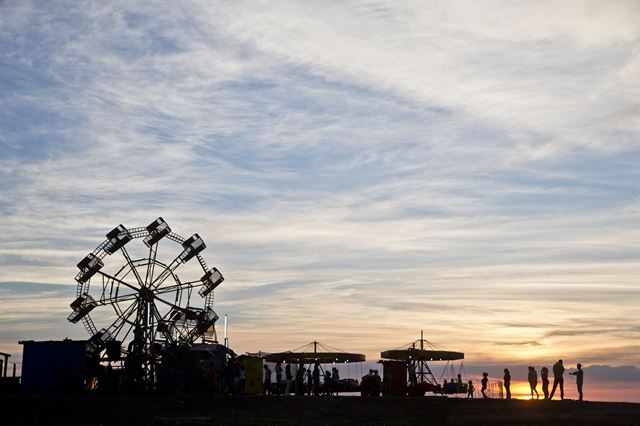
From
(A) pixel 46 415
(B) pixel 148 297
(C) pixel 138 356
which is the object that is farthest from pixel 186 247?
(A) pixel 46 415

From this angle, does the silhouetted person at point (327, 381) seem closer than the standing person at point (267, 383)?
Yes

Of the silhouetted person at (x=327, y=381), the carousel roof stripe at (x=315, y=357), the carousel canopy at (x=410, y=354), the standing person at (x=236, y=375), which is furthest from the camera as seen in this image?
the carousel roof stripe at (x=315, y=357)

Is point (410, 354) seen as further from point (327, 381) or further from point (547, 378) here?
point (547, 378)

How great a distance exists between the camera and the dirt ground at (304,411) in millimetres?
34844

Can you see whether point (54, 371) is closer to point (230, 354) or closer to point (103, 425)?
point (230, 354)

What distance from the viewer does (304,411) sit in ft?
126

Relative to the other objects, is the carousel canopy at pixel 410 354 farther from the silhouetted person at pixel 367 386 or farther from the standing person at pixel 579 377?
the standing person at pixel 579 377

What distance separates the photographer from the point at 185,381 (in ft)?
177

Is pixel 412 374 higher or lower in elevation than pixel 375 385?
higher

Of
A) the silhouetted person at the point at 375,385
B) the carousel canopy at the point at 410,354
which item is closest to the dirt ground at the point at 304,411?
the silhouetted person at the point at 375,385

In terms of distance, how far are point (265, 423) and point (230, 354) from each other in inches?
1138

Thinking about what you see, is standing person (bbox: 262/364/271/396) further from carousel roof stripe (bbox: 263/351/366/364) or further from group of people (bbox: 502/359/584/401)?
group of people (bbox: 502/359/584/401)

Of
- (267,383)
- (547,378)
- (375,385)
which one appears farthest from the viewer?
(267,383)

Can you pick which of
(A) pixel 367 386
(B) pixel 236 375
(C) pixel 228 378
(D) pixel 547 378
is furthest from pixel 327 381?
(D) pixel 547 378
